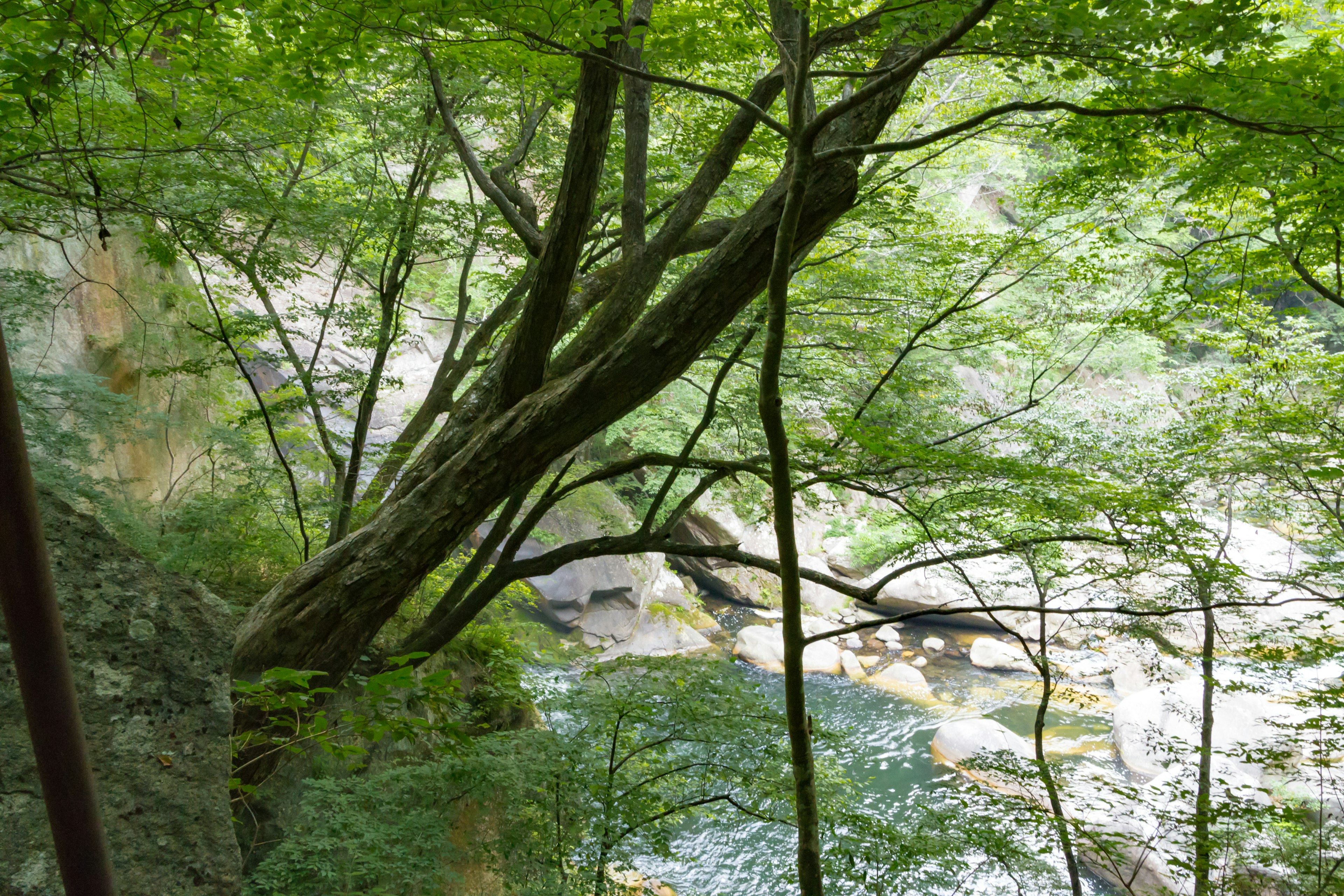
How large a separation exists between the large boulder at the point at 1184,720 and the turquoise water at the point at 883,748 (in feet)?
1.02

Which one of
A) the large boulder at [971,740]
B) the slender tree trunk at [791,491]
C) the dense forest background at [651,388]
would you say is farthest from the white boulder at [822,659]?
the slender tree trunk at [791,491]

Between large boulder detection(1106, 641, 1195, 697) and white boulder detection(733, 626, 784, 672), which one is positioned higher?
white boulder detection(733, 626, 784, 672)

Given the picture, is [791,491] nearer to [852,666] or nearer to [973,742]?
[973,742]

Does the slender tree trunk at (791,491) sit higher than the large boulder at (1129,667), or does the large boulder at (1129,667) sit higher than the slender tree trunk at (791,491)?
the large boulder at (1129,667)

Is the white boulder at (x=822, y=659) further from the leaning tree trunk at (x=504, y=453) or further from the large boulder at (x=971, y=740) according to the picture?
the leaning tree trunk at (x=504, y=453)

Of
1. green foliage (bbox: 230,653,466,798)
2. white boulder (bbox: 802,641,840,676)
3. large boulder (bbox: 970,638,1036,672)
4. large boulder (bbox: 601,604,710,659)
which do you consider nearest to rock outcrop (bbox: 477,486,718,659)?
large boulder (bbox: 601,604,710,659)

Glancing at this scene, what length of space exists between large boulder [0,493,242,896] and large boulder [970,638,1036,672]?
1176cm

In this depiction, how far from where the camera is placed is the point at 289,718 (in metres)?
1.94

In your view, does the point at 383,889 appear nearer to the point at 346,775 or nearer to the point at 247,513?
the point at 346,775

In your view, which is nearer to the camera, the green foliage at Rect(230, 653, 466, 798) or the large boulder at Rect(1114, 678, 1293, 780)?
the green foliage at Rect(230, 653, 466, 798)

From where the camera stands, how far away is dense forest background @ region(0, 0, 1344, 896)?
2.55 meters

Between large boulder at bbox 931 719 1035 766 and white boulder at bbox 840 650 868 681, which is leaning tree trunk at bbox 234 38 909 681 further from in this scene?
white boulder at bbox 840 650 868 681

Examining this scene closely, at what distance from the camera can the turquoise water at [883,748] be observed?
20.1 ft

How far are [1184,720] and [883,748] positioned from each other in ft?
11.6
